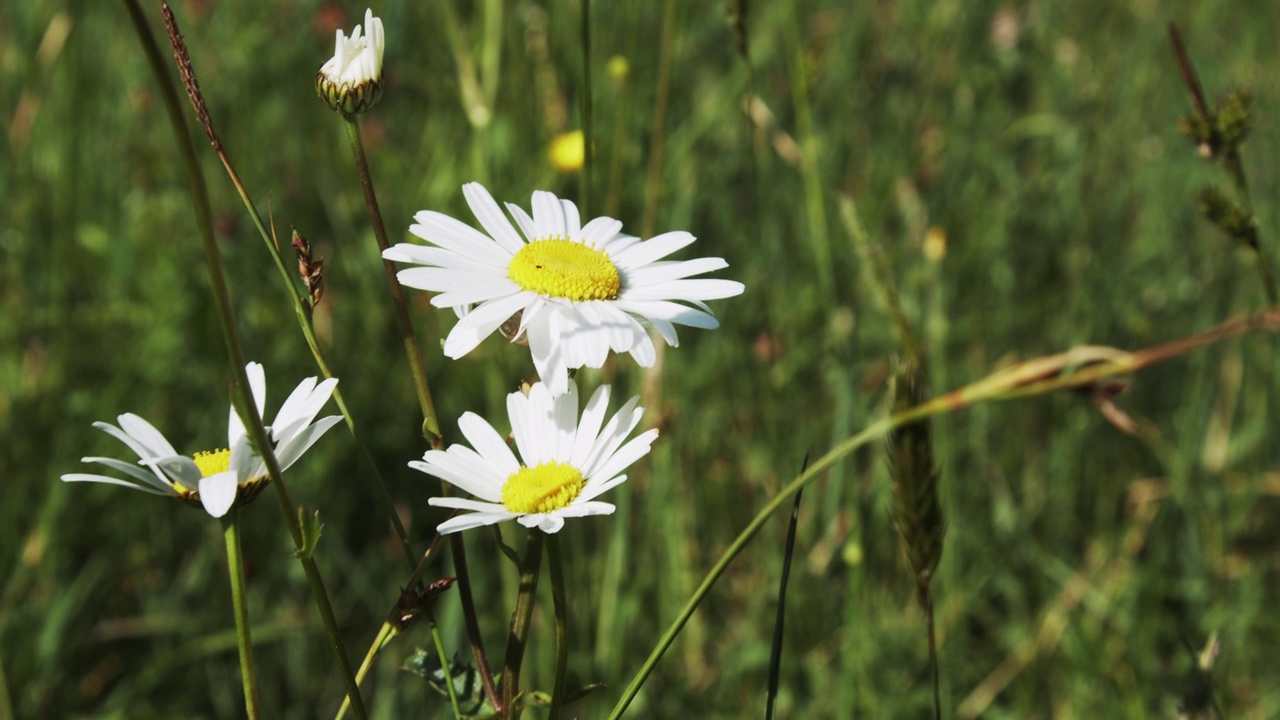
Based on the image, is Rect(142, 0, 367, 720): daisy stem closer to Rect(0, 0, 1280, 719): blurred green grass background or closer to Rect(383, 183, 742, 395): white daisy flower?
Rect(383, 183, 742, 395): white daisy flower

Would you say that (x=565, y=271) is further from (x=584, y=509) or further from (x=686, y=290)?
(x=584, y=509)

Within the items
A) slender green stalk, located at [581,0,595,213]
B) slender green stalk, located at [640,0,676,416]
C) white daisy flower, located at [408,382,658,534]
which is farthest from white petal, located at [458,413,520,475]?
slender green stalk, located at [640,0,676,416]

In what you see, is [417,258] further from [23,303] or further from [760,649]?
[23,303]

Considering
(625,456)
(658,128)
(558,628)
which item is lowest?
(558,628)

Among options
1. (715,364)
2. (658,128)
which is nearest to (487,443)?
(658,128)

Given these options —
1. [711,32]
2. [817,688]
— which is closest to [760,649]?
[817,688]

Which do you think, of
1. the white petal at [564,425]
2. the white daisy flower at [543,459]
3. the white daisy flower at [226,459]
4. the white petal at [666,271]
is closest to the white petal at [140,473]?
the white daisy flower at [226,459]
